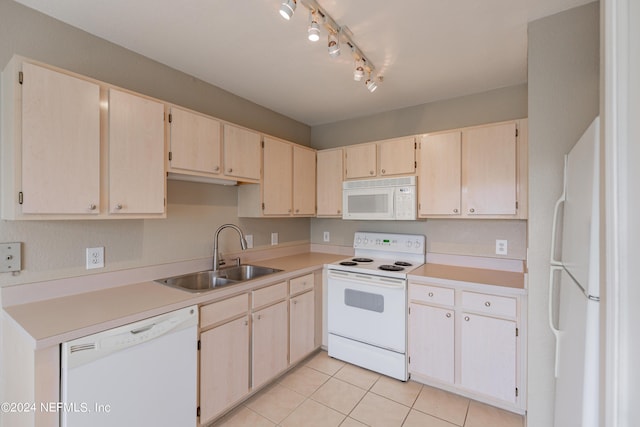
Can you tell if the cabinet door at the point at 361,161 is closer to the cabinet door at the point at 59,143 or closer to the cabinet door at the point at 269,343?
the cabinet door at the point at 269,343

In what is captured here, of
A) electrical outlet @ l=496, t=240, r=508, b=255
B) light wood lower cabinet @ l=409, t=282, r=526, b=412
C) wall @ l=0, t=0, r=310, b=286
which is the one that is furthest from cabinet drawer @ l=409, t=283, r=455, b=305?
wall @ l=0, t=0, r=310, b=286

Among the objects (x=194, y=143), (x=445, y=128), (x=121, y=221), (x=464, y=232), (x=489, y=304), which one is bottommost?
(x=489, y=304)

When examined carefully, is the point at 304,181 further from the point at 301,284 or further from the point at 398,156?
the point at 301,284

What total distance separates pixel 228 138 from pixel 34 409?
71.8 inches

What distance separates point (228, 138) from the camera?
2236 millimetres

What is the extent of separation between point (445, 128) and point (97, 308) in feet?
9.96

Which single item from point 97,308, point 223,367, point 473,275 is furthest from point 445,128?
point 97,308

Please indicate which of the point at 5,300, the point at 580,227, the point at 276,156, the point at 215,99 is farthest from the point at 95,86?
Result: the point at 580,227

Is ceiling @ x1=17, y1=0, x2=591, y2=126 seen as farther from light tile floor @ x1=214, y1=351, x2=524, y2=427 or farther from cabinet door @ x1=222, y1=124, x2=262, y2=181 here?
light tile floor @ x1=214, y1=351, x2=524, y2=427

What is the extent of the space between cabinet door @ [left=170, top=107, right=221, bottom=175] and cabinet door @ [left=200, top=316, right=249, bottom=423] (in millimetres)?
1116

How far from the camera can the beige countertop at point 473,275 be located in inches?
81.0

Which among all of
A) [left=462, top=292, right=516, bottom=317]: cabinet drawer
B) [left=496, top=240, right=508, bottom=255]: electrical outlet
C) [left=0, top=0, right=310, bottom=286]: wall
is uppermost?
[left=0, top=0, right=310, bottom=286]: wall

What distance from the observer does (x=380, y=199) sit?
9.04ft

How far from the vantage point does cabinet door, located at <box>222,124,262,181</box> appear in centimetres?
223
